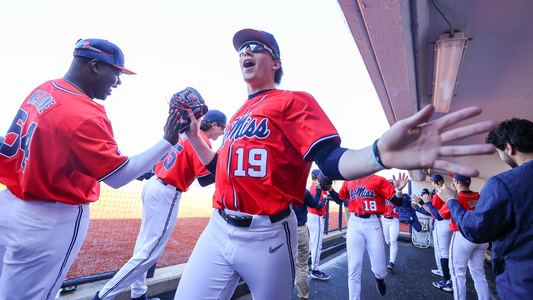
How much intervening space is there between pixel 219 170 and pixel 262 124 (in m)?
0.40

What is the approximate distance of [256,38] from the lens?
1.77 metres

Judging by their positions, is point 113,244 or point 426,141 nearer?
point 426,141

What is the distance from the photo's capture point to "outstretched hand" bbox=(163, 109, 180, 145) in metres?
1.76

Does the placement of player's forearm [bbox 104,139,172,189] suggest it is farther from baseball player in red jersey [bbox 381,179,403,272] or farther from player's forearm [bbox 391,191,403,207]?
baseball player in red jersey [bbox 381,179,403,272]

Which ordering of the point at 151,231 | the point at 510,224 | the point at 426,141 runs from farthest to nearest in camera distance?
the point at 151,231
the point at 510,224
the point at 426,141

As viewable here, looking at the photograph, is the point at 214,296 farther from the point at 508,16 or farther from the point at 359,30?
the point at 508,16

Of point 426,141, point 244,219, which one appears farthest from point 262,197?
point 426,141

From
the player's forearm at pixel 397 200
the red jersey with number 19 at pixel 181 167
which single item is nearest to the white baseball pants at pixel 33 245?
the red jersey with number 19 at pixel 181 167

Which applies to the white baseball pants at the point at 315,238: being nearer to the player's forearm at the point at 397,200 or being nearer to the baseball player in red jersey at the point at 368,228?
the baseball player in red jersey at the point at 368,228

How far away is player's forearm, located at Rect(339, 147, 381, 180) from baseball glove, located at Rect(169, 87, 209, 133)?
46.3 inches

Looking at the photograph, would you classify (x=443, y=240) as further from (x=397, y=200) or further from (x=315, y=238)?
(x=315, y=238)

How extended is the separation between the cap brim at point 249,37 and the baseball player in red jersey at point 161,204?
1324 millimetres

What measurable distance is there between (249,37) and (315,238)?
452 centimetres

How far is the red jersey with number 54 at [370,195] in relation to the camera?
381cm
